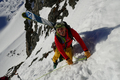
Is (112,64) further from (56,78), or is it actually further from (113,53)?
(56,78)

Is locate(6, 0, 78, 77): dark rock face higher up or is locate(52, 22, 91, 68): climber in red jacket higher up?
locate(52, 22, 91, 68): climber in red jacket

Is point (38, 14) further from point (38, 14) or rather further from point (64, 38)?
point (64, 38)

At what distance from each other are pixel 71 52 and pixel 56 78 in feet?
5.30

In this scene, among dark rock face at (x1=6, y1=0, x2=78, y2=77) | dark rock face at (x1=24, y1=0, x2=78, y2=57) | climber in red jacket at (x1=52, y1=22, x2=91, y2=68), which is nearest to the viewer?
climber in red jacket at (x1=52, y1=22, x2=91, y2=68)

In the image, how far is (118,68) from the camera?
2.27 meters

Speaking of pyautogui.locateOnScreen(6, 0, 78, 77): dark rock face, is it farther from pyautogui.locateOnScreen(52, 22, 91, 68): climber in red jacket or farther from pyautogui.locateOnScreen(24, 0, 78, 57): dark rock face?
pyautogui.locateOnScreen(52, 22, 91, 68): climber in red jacket

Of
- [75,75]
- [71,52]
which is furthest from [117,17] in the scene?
[75,75]

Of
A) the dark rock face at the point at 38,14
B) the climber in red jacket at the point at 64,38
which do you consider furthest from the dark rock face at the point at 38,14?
the climber in red jacket at the point at 64,38

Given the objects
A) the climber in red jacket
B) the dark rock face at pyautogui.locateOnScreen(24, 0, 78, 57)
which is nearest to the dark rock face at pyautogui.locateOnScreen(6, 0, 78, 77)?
the dark rock face at pyautogui.locateOnScreen(24, 0, 78, 57)

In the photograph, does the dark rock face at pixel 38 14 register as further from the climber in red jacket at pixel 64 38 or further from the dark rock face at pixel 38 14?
the climber in red jacket at pixel 64 38

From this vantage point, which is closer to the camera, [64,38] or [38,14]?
[64,38]

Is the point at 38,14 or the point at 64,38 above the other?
the point at 64,38

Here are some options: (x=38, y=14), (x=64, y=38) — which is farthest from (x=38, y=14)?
(x=64, y=38)

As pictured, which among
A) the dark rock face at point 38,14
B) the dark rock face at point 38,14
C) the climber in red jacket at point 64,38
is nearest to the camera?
the climber in red jacket at point 64,38
